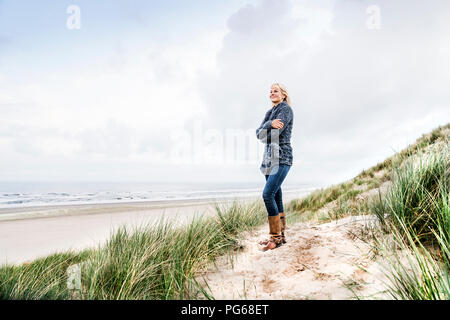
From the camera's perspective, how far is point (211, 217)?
4.29 metres

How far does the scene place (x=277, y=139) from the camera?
3.30m

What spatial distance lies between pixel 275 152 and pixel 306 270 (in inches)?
56.4

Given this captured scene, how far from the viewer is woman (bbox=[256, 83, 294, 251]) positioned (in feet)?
10.7

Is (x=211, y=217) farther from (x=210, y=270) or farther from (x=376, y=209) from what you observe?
(x=376, y=209)

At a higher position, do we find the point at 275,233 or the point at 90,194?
the point at 275,233

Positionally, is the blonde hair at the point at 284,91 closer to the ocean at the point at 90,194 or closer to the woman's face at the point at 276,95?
the woman's face at the point at 276,95

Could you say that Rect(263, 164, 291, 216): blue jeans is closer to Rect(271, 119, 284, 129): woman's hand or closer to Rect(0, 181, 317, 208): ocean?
Rect(271, 119, 284, 129): woman's hand

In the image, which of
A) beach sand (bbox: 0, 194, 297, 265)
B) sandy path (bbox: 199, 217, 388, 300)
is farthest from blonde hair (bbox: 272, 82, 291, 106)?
beach sand (bbox: 0, 194, 297, 265)

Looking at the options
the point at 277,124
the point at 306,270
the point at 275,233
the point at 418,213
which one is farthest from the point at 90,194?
the point at 418,213

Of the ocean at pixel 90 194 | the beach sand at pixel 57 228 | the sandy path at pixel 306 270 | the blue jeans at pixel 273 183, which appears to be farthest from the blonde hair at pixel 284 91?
the ocean at pixel 90 194

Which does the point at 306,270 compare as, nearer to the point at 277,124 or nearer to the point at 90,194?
the point at 277,124

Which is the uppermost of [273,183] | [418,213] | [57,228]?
[273,183]
